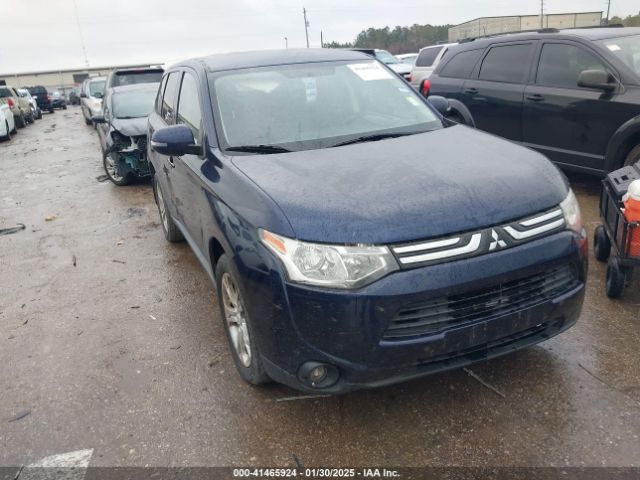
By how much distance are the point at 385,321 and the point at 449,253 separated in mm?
407

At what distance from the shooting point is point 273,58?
13.5ft

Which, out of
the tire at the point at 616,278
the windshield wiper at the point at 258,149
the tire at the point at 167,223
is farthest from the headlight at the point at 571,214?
the tire at the point at 167,223

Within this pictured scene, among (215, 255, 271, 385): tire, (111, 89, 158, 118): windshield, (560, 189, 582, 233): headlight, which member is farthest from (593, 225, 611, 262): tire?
(111, 89, 158, 118): windshield

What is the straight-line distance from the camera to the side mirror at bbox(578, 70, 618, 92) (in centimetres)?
560

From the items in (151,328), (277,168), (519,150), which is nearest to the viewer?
(277,168)

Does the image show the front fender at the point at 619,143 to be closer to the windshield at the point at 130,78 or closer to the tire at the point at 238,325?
the tire at the point at 238,325

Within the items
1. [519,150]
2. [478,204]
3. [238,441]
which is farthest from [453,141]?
[238,441]

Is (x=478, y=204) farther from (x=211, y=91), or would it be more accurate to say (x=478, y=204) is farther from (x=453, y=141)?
(x=211, y=91)

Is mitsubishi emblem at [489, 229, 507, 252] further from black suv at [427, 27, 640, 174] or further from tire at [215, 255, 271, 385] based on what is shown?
black suv at [427, 27, 640, 174]

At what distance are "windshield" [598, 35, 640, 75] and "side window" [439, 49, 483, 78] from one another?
189 centimetres

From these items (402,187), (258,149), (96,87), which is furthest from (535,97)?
(96,87)

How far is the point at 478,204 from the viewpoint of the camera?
2510 mm

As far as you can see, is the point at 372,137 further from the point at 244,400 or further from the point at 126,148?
the point at 126,148

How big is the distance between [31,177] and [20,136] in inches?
414
